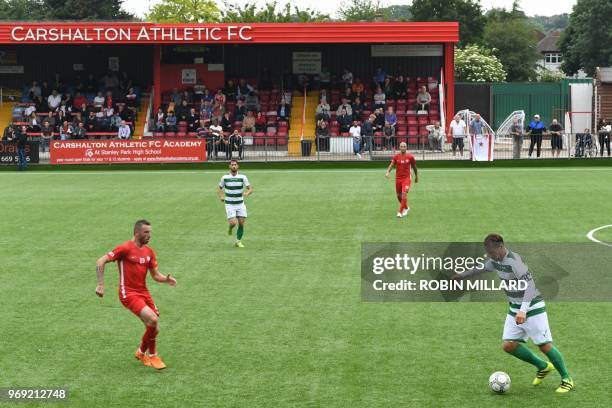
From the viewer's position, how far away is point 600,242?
22.8 meters

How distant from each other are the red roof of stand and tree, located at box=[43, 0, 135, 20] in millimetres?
58180

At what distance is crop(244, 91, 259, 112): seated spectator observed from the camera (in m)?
52.2

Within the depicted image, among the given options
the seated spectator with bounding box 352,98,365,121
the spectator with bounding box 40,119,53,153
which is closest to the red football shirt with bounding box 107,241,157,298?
the spectator with bounding box 40,119,53,153

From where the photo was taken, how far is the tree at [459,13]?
118375mm

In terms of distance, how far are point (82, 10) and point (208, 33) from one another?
61648 millimetres

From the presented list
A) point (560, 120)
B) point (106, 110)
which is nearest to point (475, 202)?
point (106, 110)

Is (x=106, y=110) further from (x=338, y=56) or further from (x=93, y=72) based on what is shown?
(x=338, y=56)

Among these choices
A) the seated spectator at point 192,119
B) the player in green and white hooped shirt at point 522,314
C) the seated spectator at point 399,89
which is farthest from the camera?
the seated spectator at point 399,89

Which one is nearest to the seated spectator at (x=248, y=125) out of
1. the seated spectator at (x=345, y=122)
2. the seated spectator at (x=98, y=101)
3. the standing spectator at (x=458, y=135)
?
the seated spectator at (x=345, y=122)

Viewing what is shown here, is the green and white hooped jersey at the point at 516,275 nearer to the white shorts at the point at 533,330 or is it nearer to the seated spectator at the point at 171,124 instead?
the white shorts at the point at 533,330

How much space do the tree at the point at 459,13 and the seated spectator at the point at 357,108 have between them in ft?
224

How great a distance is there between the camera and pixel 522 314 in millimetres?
11562

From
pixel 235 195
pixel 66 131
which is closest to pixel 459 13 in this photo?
pixel 66 131

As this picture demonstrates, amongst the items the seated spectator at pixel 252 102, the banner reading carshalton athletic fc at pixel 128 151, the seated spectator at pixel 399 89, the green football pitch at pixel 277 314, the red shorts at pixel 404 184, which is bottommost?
the green football pitch at pixel 277 314
